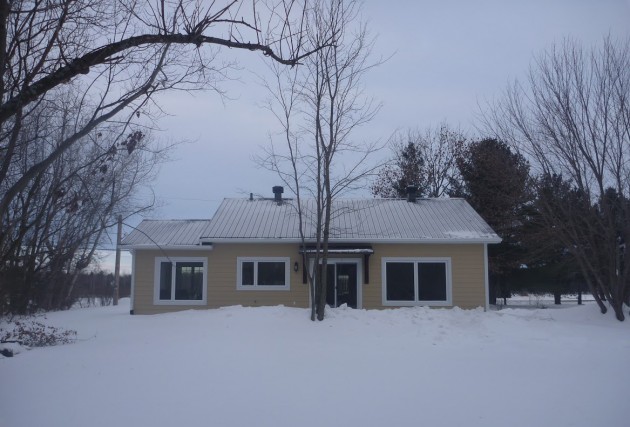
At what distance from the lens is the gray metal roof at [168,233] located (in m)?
18.5

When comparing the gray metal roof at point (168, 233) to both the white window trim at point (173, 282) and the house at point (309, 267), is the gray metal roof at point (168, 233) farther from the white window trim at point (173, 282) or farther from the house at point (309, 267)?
the white window trim at point (173, 282)

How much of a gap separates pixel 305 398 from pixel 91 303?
2775 centimetres

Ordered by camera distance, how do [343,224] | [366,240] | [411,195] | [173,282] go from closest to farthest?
[366,240] → [173,282] → [343,224] → [411,195]

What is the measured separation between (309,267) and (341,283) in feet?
3.86

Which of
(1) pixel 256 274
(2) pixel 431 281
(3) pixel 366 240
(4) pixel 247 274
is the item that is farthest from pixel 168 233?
(2) pixel 431 281

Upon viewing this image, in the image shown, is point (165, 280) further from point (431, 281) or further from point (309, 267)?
point (431, 281)

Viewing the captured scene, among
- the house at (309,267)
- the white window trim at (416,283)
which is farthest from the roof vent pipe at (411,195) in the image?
the white window trim at (416,283)

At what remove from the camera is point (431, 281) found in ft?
58.1

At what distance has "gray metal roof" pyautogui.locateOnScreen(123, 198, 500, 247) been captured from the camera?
58.1 ft

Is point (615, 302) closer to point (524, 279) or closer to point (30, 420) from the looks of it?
point (30, 420)

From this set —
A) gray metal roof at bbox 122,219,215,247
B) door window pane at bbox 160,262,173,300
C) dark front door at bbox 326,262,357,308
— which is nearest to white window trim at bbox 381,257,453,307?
dark front door at bbox 326,262,357,308

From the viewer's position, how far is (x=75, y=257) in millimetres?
27766

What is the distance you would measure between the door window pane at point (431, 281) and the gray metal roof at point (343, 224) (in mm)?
875

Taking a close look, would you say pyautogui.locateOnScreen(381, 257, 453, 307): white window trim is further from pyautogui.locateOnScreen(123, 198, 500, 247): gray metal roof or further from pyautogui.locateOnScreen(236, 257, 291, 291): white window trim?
pyautogui.locateOnScreen(236, 257, 291, 291): white window trim
